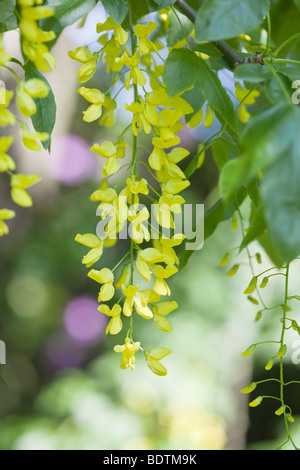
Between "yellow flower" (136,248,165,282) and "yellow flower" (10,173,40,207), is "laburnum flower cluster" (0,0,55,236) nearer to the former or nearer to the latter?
"yellow flower" (10,173,40,207)

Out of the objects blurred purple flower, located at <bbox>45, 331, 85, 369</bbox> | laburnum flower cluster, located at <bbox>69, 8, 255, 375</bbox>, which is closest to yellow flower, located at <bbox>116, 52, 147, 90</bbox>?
laburnum flower cluster, located at <bbox>69, 8, 255, 375</bbox>

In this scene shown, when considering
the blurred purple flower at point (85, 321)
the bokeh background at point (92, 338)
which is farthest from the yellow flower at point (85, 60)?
the blurred purple flower at point (85, 321)

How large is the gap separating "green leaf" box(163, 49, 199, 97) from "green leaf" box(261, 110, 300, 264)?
116mm

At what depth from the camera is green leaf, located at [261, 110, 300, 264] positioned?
22cm

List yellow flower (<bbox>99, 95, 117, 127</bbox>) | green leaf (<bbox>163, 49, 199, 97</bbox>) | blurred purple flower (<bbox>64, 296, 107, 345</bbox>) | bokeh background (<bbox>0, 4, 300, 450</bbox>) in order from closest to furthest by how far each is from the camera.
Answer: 1. green leaf (<bbox>163, 49, 199, 97</bbox>)
2. yellow flower (<bbox>99, 95, 117, 127</bbox>)
3. bokeh background (<bbox>0, 4, 300, 450</bbox>)
4. blurred purple flower (<bbox>64, 296, 107, 345</bbox>)

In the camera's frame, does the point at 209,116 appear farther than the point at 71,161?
No

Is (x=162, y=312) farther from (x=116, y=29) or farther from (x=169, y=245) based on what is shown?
(x=116, y=29)

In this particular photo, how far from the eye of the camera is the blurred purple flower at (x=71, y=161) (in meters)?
1.65

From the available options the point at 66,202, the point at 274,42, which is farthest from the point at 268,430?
the point at 274,42

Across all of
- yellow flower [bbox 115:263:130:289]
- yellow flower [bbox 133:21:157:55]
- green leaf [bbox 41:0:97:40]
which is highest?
green leaf [bbox 41:0:97:40]

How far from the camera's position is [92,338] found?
1858mm

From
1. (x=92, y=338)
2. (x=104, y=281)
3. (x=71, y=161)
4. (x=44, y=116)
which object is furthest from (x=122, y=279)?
(x=92, y=338)

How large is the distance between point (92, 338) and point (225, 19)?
5.52ft

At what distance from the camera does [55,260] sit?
6.02ft
